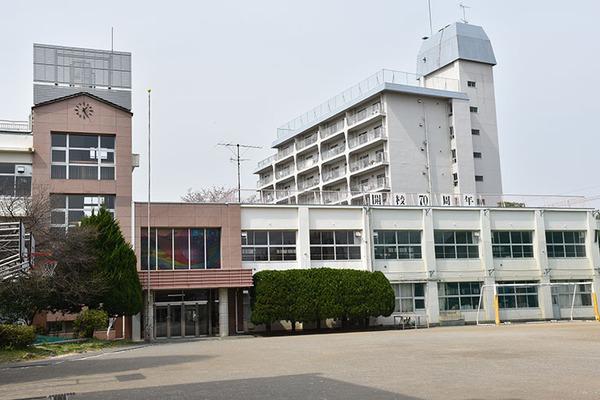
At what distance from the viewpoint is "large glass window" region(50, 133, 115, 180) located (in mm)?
35219

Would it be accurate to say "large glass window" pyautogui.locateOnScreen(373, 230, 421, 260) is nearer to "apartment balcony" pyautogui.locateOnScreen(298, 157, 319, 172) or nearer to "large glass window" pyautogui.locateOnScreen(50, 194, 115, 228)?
"large glass window" pyautogui.locateOnScreen(50, 194, 115, 228)

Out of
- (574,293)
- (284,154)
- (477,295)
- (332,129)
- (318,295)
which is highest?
(332,129)

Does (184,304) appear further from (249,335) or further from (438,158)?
(438,158)

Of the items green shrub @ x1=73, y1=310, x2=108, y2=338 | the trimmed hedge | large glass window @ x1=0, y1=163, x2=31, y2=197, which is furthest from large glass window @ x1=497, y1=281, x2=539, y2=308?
large glass window @ x1=0, y1=163, x2=31, y2=197

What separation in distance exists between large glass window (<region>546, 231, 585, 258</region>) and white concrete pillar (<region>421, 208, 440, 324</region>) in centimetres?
875

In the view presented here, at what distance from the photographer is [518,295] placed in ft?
137

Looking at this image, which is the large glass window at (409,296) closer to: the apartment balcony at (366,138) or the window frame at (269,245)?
the window frame at (269,245)

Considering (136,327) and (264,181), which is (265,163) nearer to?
(264,181)

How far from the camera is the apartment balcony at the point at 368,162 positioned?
5952cm

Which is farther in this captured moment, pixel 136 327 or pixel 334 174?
pixel 334 174

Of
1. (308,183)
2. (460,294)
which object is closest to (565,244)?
(460,294)

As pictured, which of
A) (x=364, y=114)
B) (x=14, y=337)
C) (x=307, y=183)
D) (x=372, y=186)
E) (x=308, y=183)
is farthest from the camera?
(x=307, y=183)

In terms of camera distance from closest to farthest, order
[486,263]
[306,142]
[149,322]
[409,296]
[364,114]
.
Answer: [149,322]
[409,296]
[486,263]
[364,114]
[306,142]

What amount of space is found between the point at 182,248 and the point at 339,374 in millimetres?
23333
